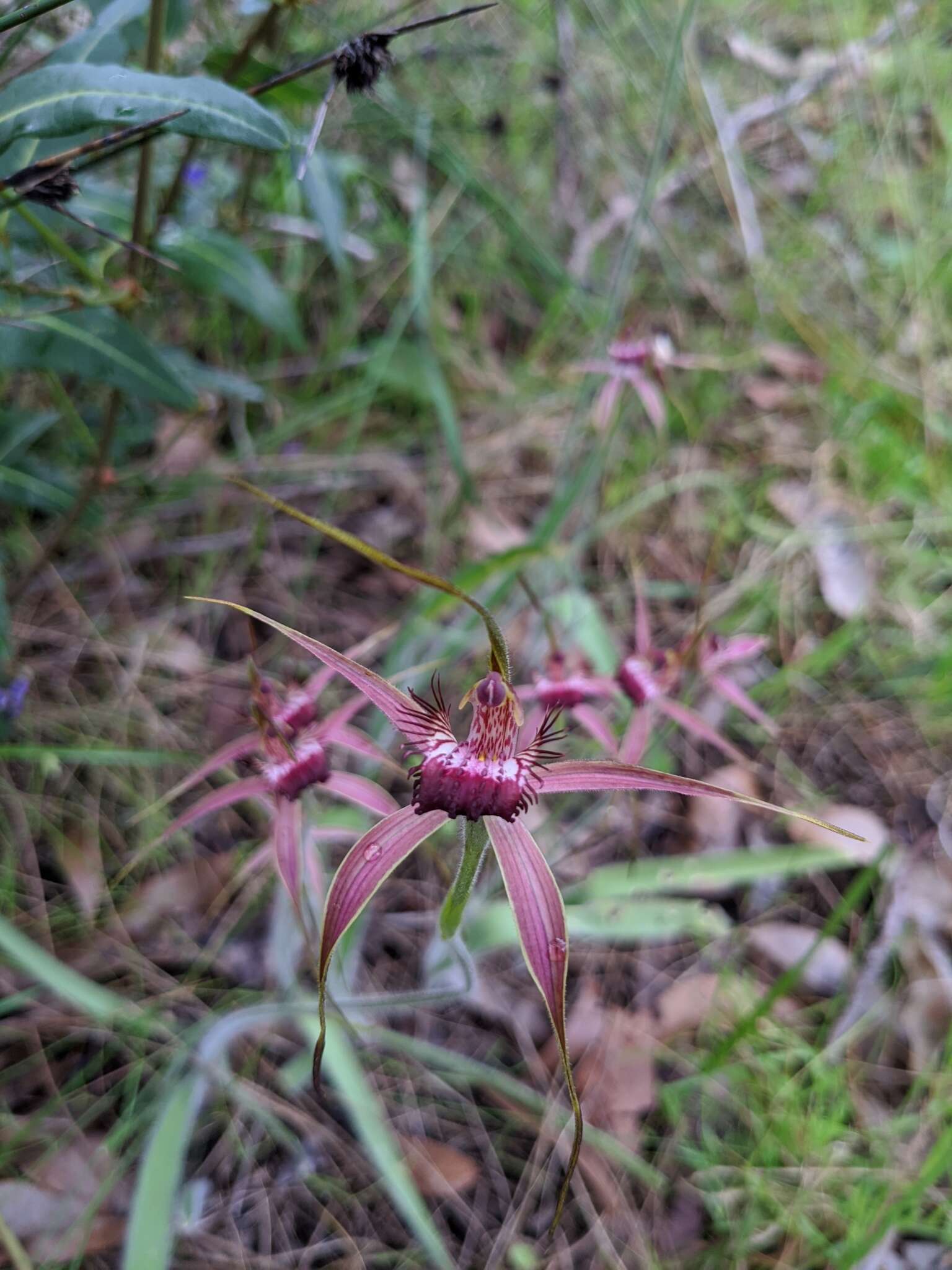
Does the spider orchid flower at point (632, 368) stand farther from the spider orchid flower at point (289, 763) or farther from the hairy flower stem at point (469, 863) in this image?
the hairy flower stem at point (469, 863)

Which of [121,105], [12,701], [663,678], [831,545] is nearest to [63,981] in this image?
[12,701]

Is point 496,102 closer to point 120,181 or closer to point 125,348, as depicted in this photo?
point 120,181

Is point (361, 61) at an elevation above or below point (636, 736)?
above

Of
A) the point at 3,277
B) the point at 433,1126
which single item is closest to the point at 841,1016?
the point at 433,1126

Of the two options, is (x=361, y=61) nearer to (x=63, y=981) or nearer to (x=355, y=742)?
(x=355, y=742)

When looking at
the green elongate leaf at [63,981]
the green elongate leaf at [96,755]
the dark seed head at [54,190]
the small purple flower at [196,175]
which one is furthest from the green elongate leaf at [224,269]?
the green elongate leaf at [63,981]

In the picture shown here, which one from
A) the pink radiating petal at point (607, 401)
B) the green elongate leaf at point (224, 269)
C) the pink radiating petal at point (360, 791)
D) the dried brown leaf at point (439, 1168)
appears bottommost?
the dried brown leaf at point (439, 1168)

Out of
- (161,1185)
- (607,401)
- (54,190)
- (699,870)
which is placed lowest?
(161,1185)
